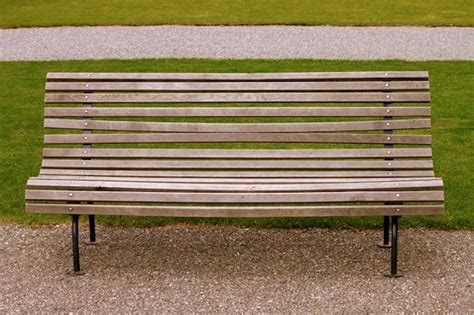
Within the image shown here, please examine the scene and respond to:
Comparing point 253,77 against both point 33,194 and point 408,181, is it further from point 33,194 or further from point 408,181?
point 33,194

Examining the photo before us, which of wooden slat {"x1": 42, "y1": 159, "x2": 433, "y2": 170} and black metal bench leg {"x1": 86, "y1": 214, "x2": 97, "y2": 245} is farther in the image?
black metal bench leg {"x1": 86, "y1": 214, "x2": 97, "y2": 245}

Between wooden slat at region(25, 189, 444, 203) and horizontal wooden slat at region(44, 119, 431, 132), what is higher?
horizontal wooden slat at region(44, 119, 431, 132)

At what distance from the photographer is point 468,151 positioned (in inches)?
328

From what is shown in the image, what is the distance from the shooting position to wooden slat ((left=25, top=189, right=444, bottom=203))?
532 centimetres

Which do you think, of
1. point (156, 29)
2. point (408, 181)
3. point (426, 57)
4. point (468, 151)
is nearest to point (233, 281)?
point (408, 181)

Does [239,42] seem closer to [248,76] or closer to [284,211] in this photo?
[248,76]

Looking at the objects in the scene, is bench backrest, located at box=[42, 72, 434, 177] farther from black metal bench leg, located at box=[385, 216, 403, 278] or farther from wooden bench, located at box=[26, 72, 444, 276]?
black metal bench leg, located at box=[385, 216, 403, 278]

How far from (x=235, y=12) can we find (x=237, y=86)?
13.5 meters

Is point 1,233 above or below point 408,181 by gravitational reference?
below

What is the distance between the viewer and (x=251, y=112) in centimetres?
582

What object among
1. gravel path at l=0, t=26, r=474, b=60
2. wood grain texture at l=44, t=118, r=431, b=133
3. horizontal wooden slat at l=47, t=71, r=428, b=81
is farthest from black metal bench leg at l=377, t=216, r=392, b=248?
gravel path at l=0, t=26, r=474, b=60

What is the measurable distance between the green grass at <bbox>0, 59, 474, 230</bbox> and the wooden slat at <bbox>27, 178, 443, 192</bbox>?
1.02 meters

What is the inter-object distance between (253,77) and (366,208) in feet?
3.91

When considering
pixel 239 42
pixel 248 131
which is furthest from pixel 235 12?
pixel 248 131
